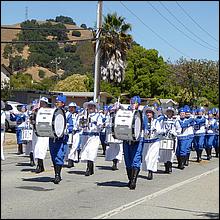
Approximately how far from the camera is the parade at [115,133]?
11086 millimetres

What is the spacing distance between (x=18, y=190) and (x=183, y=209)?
3595 millimetres

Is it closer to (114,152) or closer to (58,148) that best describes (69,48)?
(114,152)

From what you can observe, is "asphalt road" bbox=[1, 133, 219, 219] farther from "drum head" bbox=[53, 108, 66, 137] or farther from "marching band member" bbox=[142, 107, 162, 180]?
"drum head" bbox=[53, 108, 66, 137]

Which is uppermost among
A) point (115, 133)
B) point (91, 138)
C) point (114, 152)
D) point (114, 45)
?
point (114, 45)

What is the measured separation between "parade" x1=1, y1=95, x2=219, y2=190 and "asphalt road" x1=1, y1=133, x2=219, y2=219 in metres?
0.40

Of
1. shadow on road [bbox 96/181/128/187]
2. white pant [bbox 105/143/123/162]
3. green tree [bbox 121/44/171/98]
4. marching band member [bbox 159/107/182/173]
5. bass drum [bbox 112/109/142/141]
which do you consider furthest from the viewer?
green tree [bbox 121/44/171/98]

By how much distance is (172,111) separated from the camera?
14.8 meters

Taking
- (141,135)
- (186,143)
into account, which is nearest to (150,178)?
(141,135)

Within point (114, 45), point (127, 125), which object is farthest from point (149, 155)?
point (114, 45)

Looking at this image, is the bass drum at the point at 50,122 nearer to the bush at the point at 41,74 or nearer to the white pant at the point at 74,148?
the white pant at the point at 74,148

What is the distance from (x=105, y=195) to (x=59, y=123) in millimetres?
1932

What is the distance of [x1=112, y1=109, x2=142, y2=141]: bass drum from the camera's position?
10.7 metres

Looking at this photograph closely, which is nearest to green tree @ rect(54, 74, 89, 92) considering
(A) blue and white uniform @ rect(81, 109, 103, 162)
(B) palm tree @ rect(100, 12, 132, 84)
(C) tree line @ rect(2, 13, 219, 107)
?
(C) tree line @ rect(2, 13, 219, 107)

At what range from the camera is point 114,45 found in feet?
107
